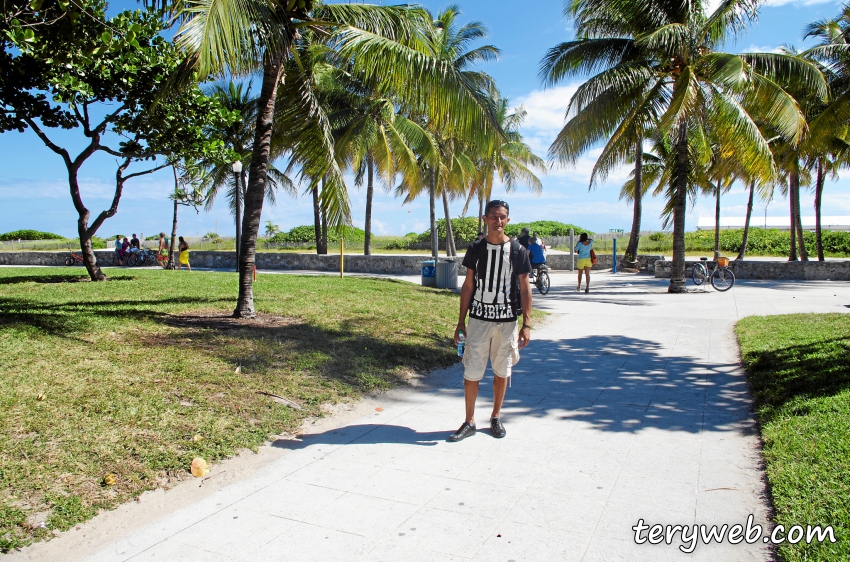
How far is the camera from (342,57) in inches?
320

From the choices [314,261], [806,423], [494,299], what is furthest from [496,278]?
[314,261]

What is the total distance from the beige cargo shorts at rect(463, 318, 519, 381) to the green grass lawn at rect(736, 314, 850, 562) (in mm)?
→ 1968

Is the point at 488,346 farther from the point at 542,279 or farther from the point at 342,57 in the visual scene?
the point at 542,279

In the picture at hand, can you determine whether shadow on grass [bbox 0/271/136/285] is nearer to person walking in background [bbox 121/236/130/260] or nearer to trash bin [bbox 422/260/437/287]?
trash bin [bbox 422/260/437/287]

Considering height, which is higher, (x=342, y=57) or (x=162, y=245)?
(x=342, y=57)

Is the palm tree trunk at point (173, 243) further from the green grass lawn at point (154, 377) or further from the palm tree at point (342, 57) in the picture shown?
the palm tree at point (342, 57)

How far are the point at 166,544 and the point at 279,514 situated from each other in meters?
0.64

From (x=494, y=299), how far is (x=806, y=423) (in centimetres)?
272

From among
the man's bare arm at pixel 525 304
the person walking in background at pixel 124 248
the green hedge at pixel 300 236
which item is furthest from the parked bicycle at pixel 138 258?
the man's bare arm at pixel 525 304

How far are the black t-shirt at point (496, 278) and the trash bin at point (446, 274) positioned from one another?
10.8 m

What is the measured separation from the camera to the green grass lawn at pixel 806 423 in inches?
128

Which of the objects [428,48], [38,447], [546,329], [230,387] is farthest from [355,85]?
[38,447]

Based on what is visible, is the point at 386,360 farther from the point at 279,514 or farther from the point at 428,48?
the point at 428,48

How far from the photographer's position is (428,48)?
937cm
